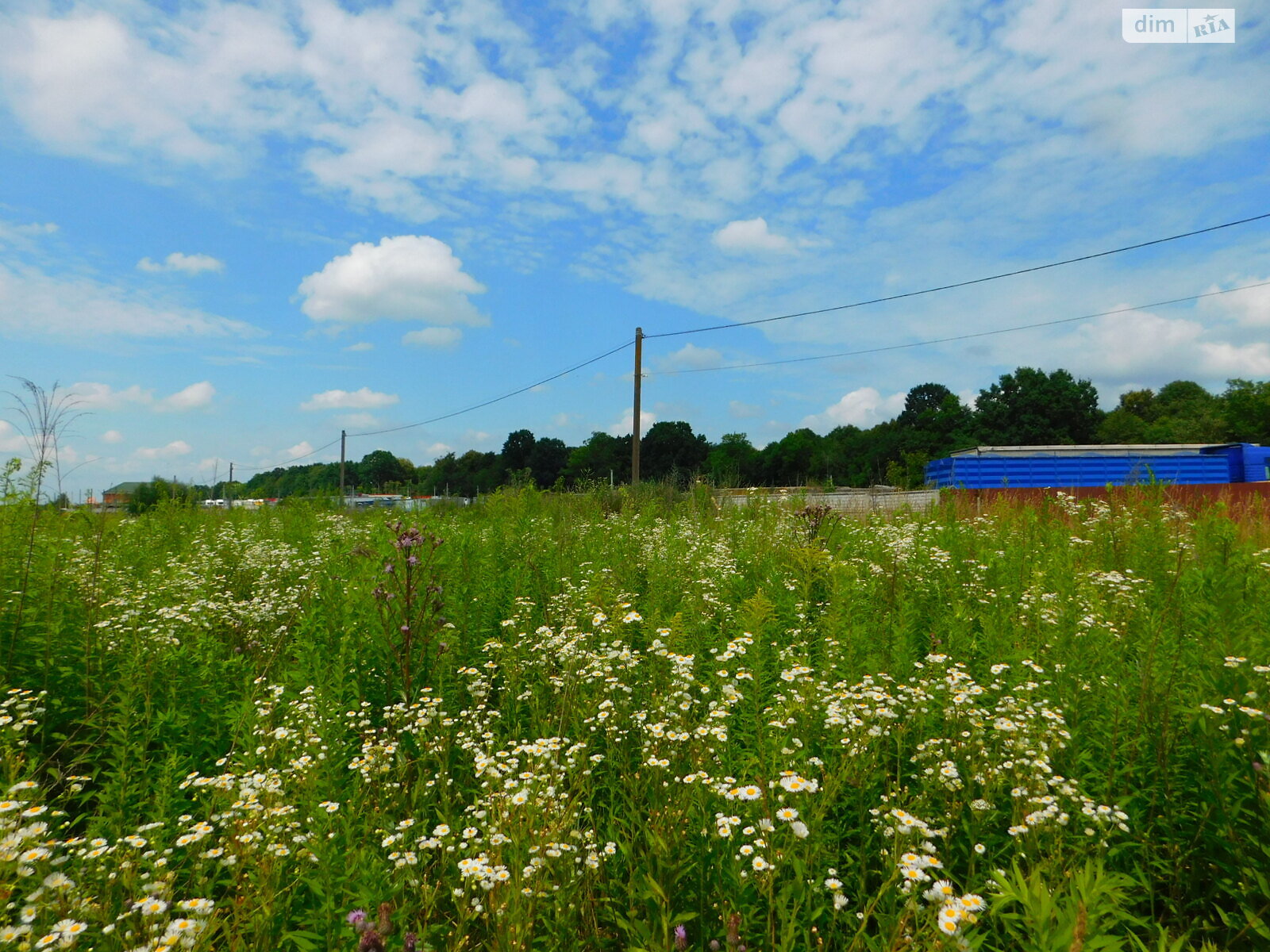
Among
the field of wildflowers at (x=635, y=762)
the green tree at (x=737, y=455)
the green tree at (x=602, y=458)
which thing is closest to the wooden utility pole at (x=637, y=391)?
the field of wildflowers at (x=635, y=762)

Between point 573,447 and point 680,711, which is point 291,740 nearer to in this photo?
point 680,711

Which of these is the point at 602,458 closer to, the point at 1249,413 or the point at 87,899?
the point at 1249,413

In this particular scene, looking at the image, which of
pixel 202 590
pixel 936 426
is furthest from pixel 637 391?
pixel 936 426

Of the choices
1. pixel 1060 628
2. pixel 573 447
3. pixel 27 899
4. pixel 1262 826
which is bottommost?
pixel 1262 826

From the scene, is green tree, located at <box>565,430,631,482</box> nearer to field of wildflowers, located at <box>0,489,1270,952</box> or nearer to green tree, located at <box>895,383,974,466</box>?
green tree, located at <box>895,383,974,466</box>

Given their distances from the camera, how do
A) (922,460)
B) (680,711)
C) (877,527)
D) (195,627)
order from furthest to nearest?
(922,460)
(877,527)
(195,627)
(680,711)

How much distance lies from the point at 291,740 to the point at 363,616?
1299mm

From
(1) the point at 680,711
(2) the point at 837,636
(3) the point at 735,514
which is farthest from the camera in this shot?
(3) the point at 735,514

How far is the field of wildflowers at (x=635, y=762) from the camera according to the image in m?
1.83

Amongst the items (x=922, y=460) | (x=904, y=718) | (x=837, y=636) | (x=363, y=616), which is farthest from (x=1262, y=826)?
(x=922, y=460)

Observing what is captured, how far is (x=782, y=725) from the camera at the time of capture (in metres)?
2.42

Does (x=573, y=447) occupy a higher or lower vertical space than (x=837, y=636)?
higher

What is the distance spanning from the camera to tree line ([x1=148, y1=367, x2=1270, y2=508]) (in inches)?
2194

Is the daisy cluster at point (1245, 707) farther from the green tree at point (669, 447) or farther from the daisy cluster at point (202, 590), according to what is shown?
the green tree at point (669, 447)
